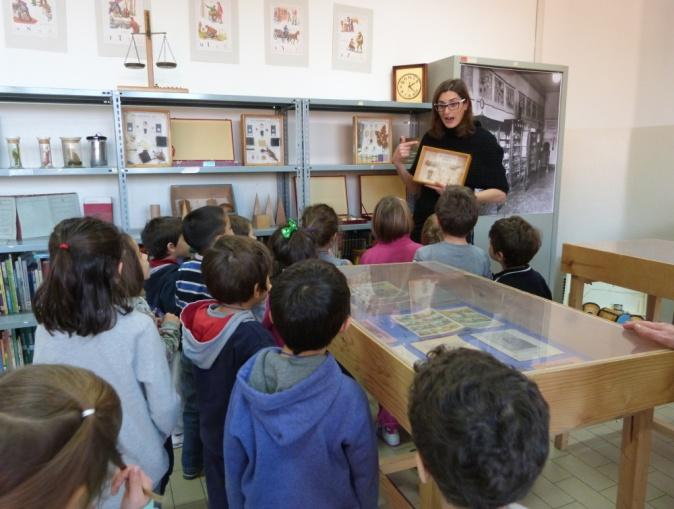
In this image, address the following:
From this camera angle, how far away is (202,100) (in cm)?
290

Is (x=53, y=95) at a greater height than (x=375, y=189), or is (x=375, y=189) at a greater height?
(x=53, y=95)

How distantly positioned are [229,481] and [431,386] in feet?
2.31

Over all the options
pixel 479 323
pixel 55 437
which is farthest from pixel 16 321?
pixel 479 323

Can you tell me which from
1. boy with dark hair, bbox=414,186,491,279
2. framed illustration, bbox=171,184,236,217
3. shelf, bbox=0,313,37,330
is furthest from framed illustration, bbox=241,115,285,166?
shelf, bbox=0,313,37,330

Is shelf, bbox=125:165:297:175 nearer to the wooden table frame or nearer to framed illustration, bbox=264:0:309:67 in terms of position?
framed illustration, bbox=264:0:309:67

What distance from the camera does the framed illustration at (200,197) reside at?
307 centimetres

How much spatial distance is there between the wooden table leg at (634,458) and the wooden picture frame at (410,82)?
2.59 m

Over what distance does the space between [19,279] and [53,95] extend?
981 mm

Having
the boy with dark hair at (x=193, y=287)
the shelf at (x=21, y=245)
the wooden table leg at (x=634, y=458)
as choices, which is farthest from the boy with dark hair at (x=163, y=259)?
the wooden table leg at (x=634, y=458)

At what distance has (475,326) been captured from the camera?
1.33m

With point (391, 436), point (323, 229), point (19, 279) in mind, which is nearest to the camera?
point (323, 229)

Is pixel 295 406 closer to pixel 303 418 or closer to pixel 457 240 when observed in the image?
pixel 303 418

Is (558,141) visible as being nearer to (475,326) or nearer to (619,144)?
(619,144)

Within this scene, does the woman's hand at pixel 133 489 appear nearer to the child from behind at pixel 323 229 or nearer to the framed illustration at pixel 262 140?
the child from behind at pixel 323 229
